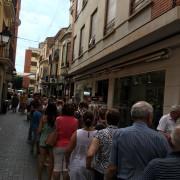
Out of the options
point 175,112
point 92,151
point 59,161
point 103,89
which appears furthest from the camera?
point 103,89

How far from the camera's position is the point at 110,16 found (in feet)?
61.5

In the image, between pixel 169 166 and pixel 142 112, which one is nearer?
pixel 169 166

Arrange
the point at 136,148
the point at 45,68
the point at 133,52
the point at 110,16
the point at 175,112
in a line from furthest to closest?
the point at 45,68 → the point at 110,16 → the point at 133,52 → the point at 175,112 → the point at 136,148

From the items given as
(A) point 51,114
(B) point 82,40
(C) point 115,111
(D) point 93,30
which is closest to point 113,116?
(C) point 115,111

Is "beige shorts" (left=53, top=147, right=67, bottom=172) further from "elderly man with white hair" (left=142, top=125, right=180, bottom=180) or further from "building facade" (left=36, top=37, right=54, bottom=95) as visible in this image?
"building facade" (left=36, top=37, right=54, bottom=95)

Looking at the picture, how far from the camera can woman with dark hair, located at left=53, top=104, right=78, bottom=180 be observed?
303 inches

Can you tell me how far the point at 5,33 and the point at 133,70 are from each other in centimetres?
806

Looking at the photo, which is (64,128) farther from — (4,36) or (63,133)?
(4,36)

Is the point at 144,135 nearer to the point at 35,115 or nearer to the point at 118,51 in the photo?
the point at 35,115

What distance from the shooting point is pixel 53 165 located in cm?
829

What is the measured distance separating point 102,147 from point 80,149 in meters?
0.70

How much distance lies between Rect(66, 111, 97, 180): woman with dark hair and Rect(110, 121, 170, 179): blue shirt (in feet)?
5.55

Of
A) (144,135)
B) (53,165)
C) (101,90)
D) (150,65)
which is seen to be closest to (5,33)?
(101,90)

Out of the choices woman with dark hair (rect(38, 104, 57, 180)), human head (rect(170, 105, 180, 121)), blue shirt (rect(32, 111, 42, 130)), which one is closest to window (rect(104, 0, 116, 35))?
blue shirt (rect(32, 111, 42, 130))
